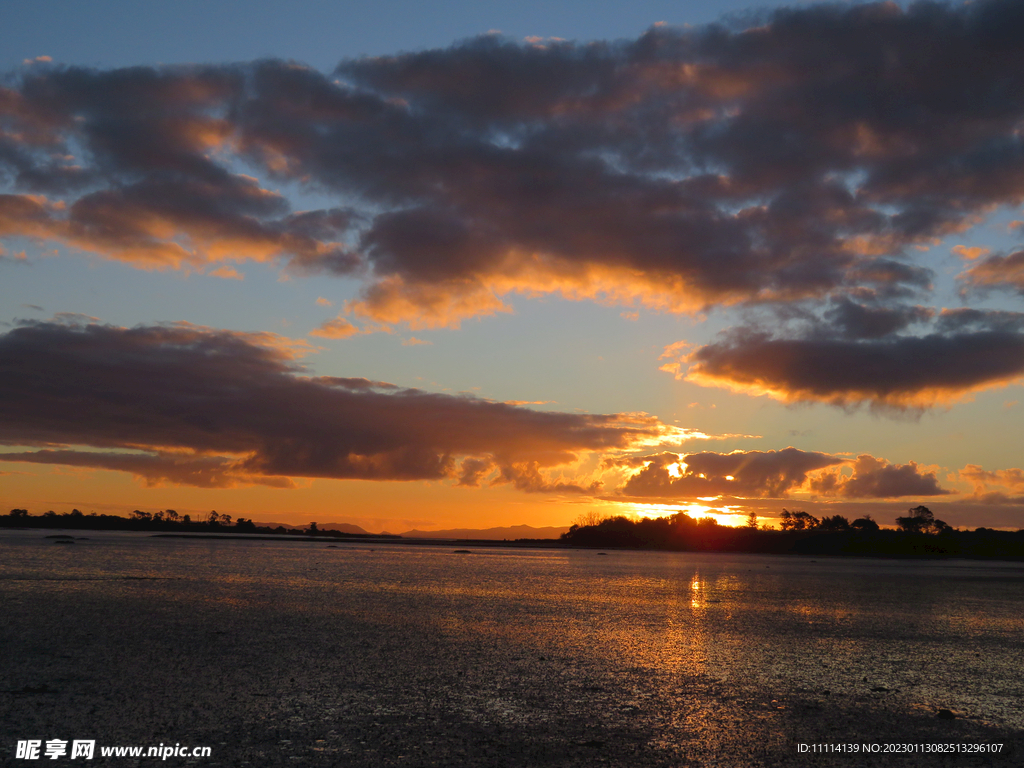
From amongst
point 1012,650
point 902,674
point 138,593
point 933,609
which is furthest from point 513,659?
point 933,609

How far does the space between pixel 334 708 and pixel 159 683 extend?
363 centimetres

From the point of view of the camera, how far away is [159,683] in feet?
40.7

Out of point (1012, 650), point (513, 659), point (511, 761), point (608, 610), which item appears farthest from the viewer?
point (608, 610)

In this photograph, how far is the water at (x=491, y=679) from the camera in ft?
31.4

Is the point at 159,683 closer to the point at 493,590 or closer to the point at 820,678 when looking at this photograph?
the point at 820,678

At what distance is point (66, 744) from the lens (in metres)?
9.09

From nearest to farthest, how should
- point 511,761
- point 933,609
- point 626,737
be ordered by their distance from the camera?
point 511,761 < point 626,737 < point 933,609

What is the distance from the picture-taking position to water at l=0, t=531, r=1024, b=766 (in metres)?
9.57

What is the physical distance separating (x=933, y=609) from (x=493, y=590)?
62.6 feet

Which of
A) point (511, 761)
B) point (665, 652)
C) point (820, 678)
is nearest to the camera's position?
point (511, 761)

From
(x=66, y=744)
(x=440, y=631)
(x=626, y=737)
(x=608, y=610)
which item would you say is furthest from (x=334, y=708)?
(x=608, y=610)

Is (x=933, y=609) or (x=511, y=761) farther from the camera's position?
(x=933, y=609)

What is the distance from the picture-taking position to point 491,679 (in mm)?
13555

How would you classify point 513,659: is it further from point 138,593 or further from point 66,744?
point 138,593
